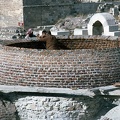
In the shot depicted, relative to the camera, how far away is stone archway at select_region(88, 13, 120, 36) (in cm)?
1438

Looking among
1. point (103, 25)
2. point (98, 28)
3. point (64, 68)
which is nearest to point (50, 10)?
point (98, 28)

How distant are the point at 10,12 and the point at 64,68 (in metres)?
22.6

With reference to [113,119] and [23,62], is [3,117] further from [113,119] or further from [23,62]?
[113,119]

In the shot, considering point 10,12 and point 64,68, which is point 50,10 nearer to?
point 10,12

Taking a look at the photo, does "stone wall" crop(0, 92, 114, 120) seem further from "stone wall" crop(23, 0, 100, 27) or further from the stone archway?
"stone wall" crop(23, 0, 100, 27)

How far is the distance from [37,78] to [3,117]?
86 cm

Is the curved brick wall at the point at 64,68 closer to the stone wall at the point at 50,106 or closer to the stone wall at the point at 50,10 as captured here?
the stone wall at the point at 50,106

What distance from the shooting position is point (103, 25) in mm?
14602

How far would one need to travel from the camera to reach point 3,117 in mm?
7020

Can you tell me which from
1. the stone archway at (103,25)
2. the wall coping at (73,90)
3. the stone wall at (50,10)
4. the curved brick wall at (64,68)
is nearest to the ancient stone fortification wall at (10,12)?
the stone wall at (50,10)

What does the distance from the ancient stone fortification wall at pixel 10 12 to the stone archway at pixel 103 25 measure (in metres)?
13.4

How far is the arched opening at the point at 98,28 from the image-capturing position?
15.1m

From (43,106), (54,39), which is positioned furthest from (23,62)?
(54,39)

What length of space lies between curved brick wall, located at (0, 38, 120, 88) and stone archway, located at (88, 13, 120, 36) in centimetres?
704
